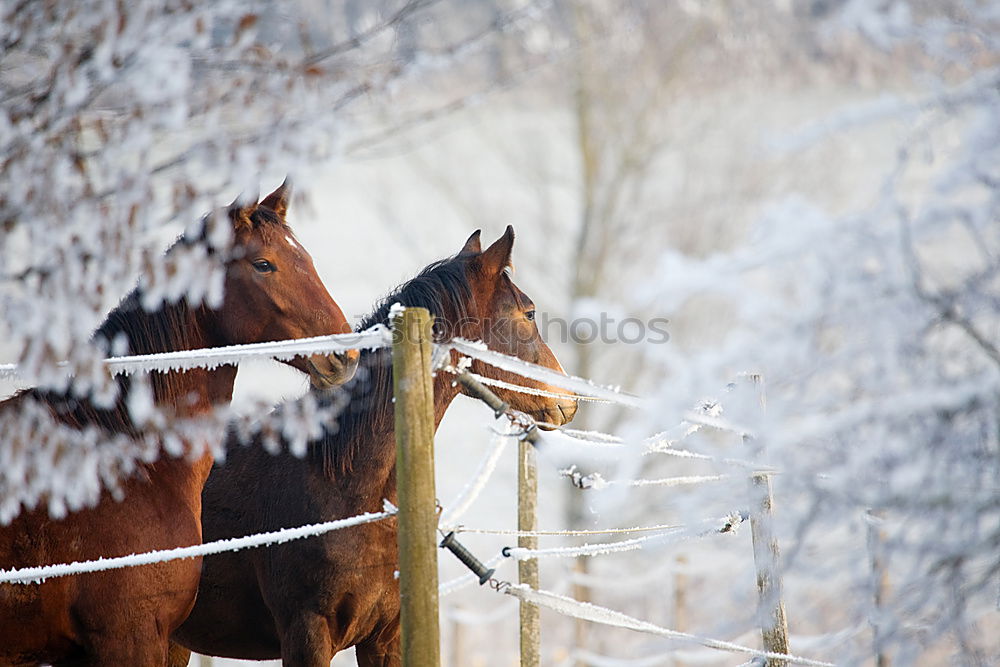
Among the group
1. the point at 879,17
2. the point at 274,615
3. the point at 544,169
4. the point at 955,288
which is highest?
the point at 544,169

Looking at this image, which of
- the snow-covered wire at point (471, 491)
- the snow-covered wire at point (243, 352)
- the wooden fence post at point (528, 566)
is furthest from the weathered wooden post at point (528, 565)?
the snow-covered wire at point (243, 352)

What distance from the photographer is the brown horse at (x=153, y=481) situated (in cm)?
273

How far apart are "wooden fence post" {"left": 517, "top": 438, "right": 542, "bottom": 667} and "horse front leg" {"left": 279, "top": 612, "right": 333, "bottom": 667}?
3.66 feet

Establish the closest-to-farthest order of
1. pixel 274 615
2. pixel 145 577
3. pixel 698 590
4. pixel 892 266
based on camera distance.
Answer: pixel 892 266 < pixel 145 577 < pixel 274 615 < pixel 698 590

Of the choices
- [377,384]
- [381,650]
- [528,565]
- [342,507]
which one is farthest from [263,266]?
[528,565]

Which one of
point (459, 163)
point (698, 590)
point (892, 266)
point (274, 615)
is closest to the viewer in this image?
point (892, 266)

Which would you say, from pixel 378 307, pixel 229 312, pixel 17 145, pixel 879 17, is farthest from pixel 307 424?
pixel 879 17

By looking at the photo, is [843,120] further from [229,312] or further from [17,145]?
[229,312]

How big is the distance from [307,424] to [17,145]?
122 cm

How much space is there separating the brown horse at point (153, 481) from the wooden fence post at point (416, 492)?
63 centimetres

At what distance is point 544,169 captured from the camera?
12.0 meters

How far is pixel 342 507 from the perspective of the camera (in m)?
3.44

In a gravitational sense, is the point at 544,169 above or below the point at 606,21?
below

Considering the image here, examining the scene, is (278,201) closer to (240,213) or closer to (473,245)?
(240,213)
